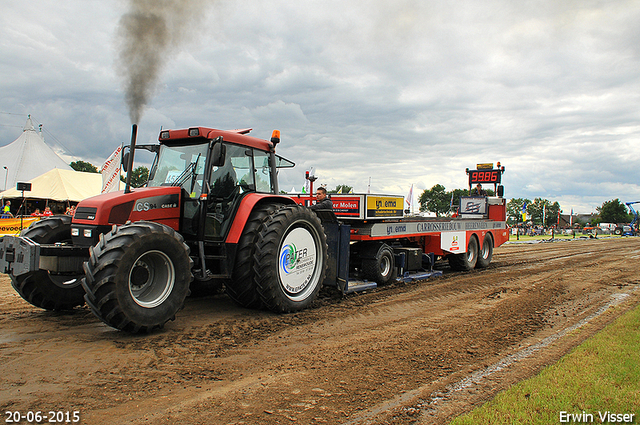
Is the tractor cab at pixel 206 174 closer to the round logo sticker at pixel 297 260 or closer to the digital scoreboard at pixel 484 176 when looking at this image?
the round logo sticker at pixel 297 260

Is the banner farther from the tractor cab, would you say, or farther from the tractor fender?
the tractor fender

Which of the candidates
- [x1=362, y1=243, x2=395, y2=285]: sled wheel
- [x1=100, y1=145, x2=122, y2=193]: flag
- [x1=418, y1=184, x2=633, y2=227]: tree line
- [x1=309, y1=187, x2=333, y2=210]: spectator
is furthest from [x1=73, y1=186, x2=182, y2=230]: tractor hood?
[x1=418, y1=184, x2=633, y2=227]: tree line

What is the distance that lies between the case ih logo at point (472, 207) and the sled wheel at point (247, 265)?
1063 centimetres

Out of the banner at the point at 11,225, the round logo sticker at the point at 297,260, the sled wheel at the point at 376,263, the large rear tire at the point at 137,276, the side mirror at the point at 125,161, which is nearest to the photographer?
the large rear tire at the point at 137,276

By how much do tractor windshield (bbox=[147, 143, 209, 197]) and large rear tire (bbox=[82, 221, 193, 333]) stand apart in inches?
50.0

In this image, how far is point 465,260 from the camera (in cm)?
1263

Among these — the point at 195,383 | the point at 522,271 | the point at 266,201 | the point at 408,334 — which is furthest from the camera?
the point at 522,271

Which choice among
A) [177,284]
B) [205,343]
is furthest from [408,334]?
[177,284]

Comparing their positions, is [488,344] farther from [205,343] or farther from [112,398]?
[112,398]

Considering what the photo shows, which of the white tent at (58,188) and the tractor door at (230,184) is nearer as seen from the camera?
the tractor door at (230,184)

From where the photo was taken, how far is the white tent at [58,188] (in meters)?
26.0

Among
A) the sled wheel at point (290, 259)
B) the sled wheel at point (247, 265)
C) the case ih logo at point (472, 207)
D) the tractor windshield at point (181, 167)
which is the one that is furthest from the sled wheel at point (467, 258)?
the tractor windshield at point (181, 167)

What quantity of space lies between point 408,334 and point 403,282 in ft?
14.5

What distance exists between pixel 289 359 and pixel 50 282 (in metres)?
3.70
